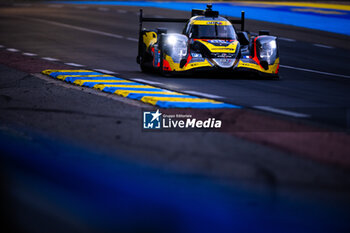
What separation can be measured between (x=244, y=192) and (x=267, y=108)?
12.7ft

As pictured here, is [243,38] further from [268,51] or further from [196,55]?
[196,55]

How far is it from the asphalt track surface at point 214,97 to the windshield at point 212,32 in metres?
0.93

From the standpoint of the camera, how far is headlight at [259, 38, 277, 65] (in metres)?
12.7

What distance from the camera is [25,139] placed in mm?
7324

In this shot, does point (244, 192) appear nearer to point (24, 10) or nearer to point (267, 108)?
point (267, 108)

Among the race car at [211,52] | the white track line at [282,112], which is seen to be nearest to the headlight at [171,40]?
the race car at [211,52]

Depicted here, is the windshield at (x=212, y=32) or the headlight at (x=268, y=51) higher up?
the windshield at (x=212, y=32)

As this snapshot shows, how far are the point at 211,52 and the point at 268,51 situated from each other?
1097 mm

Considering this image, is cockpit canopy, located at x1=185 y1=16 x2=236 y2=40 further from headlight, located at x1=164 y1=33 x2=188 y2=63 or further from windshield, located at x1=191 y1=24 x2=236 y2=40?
headlight, located at x1=164 y1=33 x2=188 y2=63

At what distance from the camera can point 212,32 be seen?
43.9 ft

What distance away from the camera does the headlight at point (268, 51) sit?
12.7m

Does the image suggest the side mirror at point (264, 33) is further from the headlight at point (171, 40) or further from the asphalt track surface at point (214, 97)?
the headlight at point (171, 40)

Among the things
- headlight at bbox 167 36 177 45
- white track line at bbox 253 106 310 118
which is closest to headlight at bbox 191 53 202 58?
headlight at bbox 167 36 177 45

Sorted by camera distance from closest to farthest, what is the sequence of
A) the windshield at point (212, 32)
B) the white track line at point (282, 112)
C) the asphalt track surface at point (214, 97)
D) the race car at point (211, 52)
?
1. the asphalt track surface at point (214, 97)
2. the white track line at point (282, 112)
3. the race car at point (211, 52)
4. the windshield at point (212, 32)
